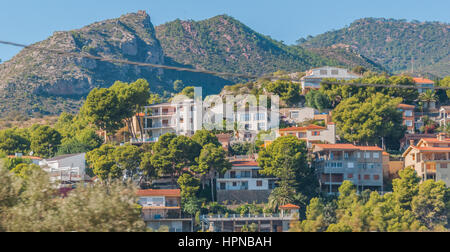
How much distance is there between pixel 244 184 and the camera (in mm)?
60844

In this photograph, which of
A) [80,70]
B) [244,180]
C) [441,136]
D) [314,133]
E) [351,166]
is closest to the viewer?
[244,180]

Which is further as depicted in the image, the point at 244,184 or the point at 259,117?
the point at 259,117

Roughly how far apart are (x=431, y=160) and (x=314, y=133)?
37.8ft

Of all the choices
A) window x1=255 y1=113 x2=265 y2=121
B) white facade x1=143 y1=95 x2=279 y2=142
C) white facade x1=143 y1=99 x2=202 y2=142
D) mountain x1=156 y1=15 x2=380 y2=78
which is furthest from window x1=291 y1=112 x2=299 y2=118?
mountain x1=156 y1=15 x2=380 y2=78

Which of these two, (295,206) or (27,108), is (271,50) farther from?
(295,206)

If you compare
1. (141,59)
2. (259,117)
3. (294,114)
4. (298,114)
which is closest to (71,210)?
(259,117)

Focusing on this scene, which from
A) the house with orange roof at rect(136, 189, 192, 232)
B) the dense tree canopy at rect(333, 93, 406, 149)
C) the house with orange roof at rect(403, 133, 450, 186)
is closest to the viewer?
the house with orange roof at rect(136, 189, 192, 232)

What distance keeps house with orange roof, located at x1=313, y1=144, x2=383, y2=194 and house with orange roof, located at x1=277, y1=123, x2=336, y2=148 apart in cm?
443

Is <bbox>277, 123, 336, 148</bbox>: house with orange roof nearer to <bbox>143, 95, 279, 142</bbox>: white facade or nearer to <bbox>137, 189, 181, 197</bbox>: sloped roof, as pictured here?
<bbox>143, 95, 279, 142</bbox>: white facade

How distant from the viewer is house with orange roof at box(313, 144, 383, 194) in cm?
6091

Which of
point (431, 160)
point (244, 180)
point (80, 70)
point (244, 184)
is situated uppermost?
point (80, 70)

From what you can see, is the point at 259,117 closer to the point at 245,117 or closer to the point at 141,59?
the point at 245,117

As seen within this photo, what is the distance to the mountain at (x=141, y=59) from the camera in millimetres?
130500

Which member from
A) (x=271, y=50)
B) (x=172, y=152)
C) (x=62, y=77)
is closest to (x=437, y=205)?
(x=172, y=152)
